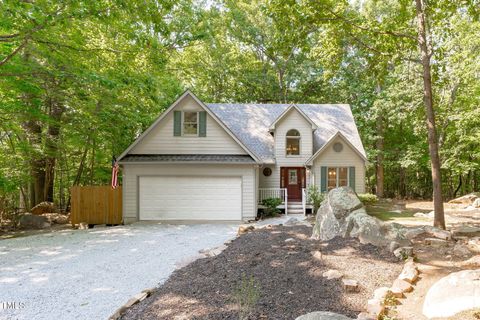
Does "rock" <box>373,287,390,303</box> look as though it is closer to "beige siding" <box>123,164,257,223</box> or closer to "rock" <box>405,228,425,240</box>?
"rock" <box>405,228,425,240</box>

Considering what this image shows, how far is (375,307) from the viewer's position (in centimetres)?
329

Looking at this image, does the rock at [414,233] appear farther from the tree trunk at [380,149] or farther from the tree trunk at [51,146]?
the tree trunk at [380,149]

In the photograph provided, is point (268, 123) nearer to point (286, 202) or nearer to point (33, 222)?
point (286, 202)

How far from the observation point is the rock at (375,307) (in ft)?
10.3

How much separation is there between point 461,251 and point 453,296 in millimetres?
2979

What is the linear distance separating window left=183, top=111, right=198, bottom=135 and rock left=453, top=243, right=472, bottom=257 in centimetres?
976

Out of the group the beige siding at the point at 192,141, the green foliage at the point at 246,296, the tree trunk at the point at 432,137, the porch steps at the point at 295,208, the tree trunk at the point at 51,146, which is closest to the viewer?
the green foliage at the point at 246,296

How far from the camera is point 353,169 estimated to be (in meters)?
14.7

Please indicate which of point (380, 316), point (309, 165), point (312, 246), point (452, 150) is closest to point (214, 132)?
point (309, 165)

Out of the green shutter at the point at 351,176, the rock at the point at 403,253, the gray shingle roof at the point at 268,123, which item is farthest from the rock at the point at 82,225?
the green shutter at the point at 351,176

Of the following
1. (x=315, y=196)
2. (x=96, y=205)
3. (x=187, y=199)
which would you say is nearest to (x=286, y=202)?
(x=315, y=196)

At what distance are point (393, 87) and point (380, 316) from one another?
19.1 metres

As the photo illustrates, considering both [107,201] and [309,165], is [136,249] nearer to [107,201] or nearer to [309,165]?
[107,201]

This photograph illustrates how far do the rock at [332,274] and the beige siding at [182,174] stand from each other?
7.48m
